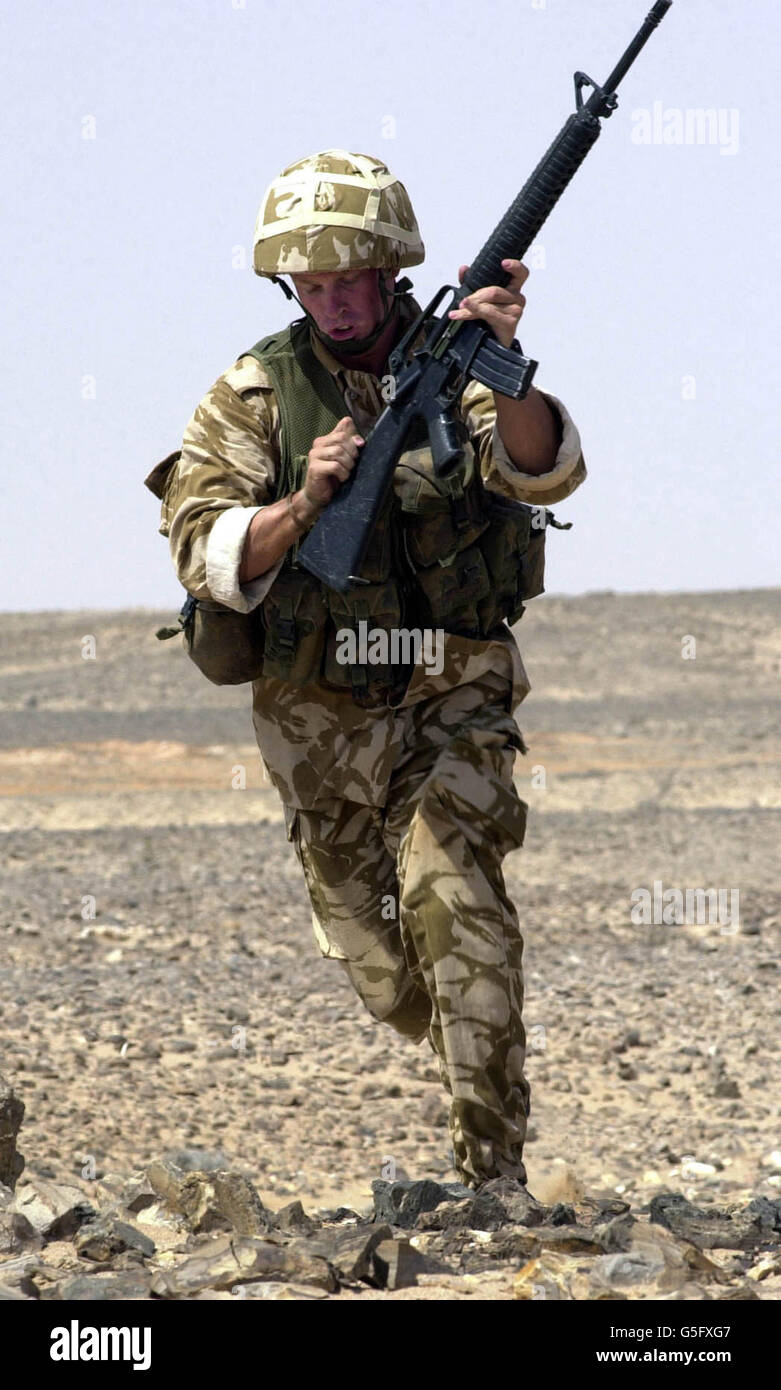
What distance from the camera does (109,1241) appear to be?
406 centimetres

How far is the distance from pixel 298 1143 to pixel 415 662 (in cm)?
306

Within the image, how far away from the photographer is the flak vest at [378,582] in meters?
4.49

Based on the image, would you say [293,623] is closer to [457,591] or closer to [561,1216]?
[457,591]

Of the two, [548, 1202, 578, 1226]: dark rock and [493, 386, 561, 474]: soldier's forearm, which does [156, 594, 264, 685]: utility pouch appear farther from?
[548, 1202, 578, 1226]: dark rock

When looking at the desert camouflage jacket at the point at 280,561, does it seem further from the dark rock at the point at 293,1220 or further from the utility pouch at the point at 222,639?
the dark rock at the point at 293,1220

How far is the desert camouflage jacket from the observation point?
4.34 m

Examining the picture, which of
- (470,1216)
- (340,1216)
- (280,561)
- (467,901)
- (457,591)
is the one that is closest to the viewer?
(470,1216)

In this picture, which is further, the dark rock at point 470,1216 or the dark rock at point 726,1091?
the dark rock at point 726,1091

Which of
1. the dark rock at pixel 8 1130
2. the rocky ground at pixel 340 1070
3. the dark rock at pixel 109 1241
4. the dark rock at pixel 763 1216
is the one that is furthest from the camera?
the dark rock at pixel 8 1130

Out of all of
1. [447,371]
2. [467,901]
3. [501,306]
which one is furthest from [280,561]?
[467,901]

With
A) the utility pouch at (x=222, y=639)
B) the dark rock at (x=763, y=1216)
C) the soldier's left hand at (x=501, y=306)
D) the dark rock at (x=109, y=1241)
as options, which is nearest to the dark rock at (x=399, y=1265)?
the dark rock at (x=109, y=1241)

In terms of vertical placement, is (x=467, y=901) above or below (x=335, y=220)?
below

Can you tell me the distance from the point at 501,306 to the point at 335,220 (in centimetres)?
47

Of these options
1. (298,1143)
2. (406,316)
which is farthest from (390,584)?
(298,1143)
